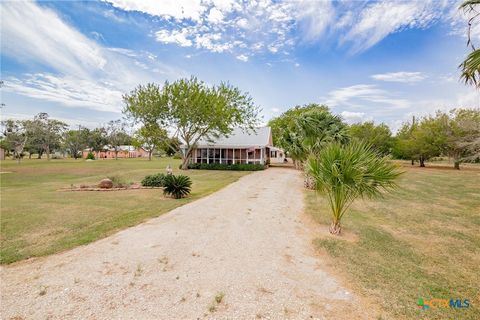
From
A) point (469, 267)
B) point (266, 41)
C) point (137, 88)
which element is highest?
point (266, 41)

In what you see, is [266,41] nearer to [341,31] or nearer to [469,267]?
[341,31]

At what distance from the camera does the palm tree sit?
4242mm

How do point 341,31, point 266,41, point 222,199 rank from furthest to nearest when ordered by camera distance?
point 266,41 < point 341,31 < point 222,199

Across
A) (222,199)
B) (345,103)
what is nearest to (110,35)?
(222,199)

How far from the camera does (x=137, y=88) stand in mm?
22875

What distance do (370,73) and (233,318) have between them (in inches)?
879

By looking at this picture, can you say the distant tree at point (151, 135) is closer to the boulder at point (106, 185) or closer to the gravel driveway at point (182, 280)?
the boulder at point (106, 185)

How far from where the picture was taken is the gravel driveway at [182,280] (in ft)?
10.1

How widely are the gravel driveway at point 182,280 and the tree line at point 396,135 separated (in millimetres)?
4249

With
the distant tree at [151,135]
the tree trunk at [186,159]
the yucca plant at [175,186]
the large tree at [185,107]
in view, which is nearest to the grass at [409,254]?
the yucca plant at [175,186]

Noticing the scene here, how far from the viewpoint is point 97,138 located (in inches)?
2344

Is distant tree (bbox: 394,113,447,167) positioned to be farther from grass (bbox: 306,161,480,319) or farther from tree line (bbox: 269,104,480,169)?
grass (bbox: 306,161,480,319)

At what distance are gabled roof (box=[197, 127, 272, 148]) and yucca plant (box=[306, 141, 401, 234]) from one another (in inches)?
812

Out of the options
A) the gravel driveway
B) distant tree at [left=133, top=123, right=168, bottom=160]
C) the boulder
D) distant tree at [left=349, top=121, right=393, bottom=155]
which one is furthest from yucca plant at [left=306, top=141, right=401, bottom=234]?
distant tree at [left=349, top=121, right=393, bottom=155]
